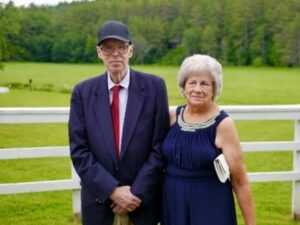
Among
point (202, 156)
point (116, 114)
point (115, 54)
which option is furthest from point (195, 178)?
point (115, 54)

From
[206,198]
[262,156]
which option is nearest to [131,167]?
[206,198]

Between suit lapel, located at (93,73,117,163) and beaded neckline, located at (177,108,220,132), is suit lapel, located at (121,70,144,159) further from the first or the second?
beaded neckline, located at (177,108,220,132)

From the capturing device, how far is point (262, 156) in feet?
30.0

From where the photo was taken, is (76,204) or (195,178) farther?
(76,204)

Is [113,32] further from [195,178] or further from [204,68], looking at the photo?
[195,178]

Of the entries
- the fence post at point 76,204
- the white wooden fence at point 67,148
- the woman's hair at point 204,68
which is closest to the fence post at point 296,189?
the white wooden fence at point 67,148

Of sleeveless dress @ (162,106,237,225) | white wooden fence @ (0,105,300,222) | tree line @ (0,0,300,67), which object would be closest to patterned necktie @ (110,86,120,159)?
sleeveless dress @ (162,106,237,225)

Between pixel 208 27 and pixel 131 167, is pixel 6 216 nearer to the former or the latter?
pixel 131 167

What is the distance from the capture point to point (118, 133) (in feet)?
8.28

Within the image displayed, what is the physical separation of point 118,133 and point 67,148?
1.55 m

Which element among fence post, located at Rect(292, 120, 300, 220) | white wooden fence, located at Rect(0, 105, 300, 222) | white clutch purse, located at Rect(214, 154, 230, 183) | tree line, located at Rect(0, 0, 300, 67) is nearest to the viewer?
white clutch purse, located at Rect(214, 154, 230, 183)

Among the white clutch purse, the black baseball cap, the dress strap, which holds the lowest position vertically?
the white clutch purse

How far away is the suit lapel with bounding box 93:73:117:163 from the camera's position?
8.16ft

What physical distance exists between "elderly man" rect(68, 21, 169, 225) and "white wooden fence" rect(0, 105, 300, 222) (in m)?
1.36
